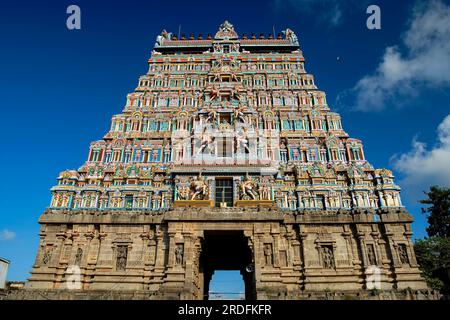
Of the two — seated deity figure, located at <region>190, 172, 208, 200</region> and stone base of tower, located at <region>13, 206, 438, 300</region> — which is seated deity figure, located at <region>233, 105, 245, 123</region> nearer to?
seated deity figure, located at <region>190, 172, 208, 200</region>

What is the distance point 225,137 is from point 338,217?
12.8 meters

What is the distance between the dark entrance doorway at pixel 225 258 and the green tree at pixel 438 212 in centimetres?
2837

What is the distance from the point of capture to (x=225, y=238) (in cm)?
2617

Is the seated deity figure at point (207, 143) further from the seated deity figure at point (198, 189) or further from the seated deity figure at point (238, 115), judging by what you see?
the seated deity figure at point (198, 189)

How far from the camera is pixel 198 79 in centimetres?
3656

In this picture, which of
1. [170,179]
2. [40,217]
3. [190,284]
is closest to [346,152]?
[170,179]

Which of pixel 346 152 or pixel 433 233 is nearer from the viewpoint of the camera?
pixel 346 152

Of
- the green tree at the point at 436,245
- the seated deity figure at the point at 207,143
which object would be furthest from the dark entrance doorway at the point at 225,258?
the green tree at the point at 436,245

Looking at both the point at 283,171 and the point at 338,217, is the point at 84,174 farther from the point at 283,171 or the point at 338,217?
the point at 338,217

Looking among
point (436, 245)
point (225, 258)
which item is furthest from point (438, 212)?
point (225, 258)

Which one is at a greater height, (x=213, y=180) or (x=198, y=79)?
(x=198, y=79)

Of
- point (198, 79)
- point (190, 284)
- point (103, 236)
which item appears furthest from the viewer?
point (198, 79)

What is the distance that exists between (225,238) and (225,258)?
5.50 meters

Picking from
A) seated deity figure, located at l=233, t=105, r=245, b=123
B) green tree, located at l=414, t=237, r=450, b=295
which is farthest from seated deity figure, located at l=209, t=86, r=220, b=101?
green tree, located at l=414, t=237, r=450, b=295
